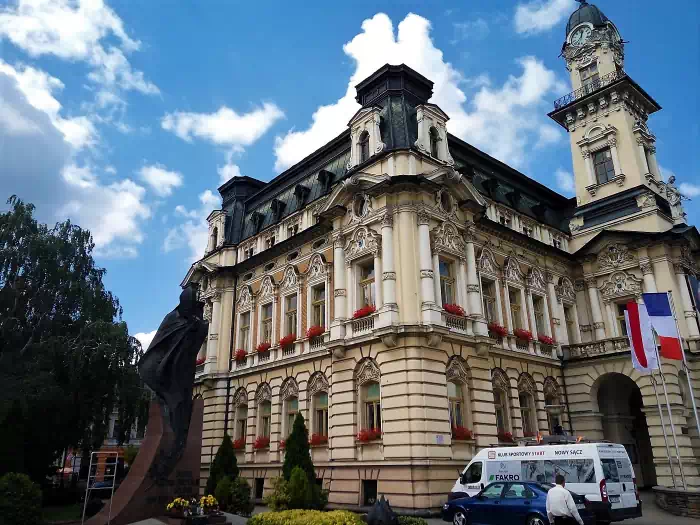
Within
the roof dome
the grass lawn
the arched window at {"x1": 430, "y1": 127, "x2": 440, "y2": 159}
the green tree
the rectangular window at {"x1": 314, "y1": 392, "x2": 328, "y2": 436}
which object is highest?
the roof dome

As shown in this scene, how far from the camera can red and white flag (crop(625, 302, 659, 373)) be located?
73.7 ft

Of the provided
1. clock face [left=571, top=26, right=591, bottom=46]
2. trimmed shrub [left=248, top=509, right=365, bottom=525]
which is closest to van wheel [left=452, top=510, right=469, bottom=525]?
trimmed shrub [left=248, top=509, right=365, bottom=525]

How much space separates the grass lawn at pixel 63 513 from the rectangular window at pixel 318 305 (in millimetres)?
12984

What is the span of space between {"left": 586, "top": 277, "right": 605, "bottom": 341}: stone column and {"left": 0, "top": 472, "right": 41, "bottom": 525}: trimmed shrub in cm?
2758

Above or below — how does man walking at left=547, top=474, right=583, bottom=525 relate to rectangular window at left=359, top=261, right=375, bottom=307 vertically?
below

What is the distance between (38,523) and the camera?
16906 mm

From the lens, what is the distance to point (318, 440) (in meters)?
24.5

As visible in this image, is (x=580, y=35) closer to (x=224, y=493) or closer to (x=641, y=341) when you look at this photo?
(x=641, y=341)

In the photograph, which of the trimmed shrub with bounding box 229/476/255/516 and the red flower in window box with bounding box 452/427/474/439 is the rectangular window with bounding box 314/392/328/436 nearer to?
the trimmed shrub with bounding box 229/476/255/516

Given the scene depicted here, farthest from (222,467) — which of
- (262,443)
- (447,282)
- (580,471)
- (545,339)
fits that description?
(545,339)

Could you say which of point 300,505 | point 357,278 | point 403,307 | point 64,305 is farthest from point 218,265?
point 300,505

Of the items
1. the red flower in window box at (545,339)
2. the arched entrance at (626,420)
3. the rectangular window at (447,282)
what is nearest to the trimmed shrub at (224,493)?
the rectangular window at (447,282)

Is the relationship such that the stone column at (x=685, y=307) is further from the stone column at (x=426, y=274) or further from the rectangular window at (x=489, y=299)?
the stone column at (x=426, y=274)

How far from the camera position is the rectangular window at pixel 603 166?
35.1 m
